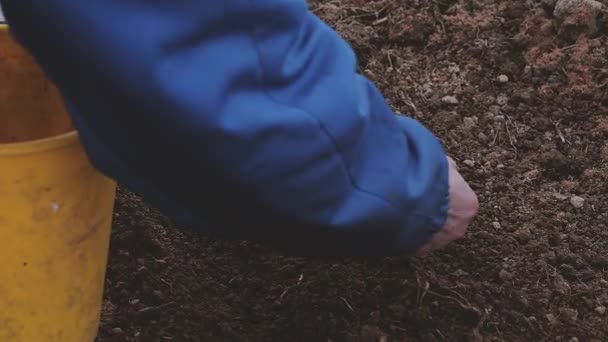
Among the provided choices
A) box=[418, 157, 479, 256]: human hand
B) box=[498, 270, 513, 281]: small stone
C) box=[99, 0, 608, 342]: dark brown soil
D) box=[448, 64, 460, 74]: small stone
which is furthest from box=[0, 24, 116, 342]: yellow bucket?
box=[448, 64, 460, 74]: small stone

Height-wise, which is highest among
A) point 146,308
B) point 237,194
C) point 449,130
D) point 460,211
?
point 237,194

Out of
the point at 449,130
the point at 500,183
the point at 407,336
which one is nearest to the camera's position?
the point at 407,336

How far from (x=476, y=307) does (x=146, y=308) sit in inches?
21.3

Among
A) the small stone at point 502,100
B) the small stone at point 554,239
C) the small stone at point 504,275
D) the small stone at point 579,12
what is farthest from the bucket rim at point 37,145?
the small stone at point 579,12

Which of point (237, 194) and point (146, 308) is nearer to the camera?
point (237, 194)

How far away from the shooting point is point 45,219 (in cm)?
111

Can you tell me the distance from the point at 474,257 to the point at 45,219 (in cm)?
74

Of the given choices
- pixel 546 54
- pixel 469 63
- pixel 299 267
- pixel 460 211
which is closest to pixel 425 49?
pixel 469 63

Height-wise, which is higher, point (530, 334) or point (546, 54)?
point (546, 54)

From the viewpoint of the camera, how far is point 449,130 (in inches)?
68.7

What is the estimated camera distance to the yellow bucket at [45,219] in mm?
1069

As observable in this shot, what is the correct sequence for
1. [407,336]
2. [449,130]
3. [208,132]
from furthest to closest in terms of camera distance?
[449,130], [407,336], [208,132]

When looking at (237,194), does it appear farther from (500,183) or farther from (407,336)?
(500,183)

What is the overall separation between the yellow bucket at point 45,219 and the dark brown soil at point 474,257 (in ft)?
0.63
